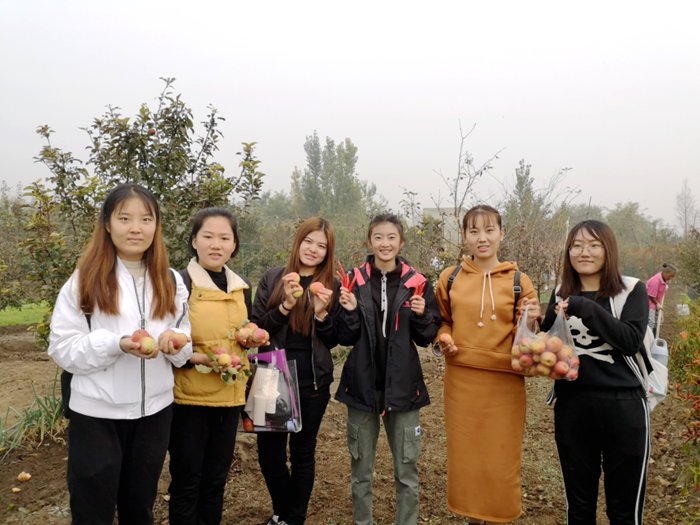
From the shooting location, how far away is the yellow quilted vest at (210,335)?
7.52 ft

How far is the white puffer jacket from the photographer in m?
1.83

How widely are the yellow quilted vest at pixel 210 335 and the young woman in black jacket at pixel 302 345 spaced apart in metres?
0.25

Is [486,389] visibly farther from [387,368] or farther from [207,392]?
[207,392]

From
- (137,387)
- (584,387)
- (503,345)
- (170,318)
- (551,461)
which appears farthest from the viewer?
(551,461)

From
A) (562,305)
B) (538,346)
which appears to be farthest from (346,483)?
(562,305)

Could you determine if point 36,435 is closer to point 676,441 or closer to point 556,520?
point 556,520

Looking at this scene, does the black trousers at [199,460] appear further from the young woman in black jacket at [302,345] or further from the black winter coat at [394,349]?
the black winter coat at [394,349]

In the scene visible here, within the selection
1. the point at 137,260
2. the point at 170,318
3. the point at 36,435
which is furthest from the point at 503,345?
the point at 36,435

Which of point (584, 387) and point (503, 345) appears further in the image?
point (503, 345)

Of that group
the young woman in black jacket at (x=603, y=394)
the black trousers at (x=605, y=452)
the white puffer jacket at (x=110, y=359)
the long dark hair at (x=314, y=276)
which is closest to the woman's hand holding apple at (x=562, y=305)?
the young woman in black jacket at (x=603, y=394)

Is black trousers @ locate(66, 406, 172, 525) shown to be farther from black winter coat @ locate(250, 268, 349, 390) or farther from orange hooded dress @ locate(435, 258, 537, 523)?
orange hooded dress @ locate(435, 258, 537, 523)

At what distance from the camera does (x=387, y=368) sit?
2.60 meters

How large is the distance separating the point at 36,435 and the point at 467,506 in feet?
10.7

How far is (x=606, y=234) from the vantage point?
2.43 m
